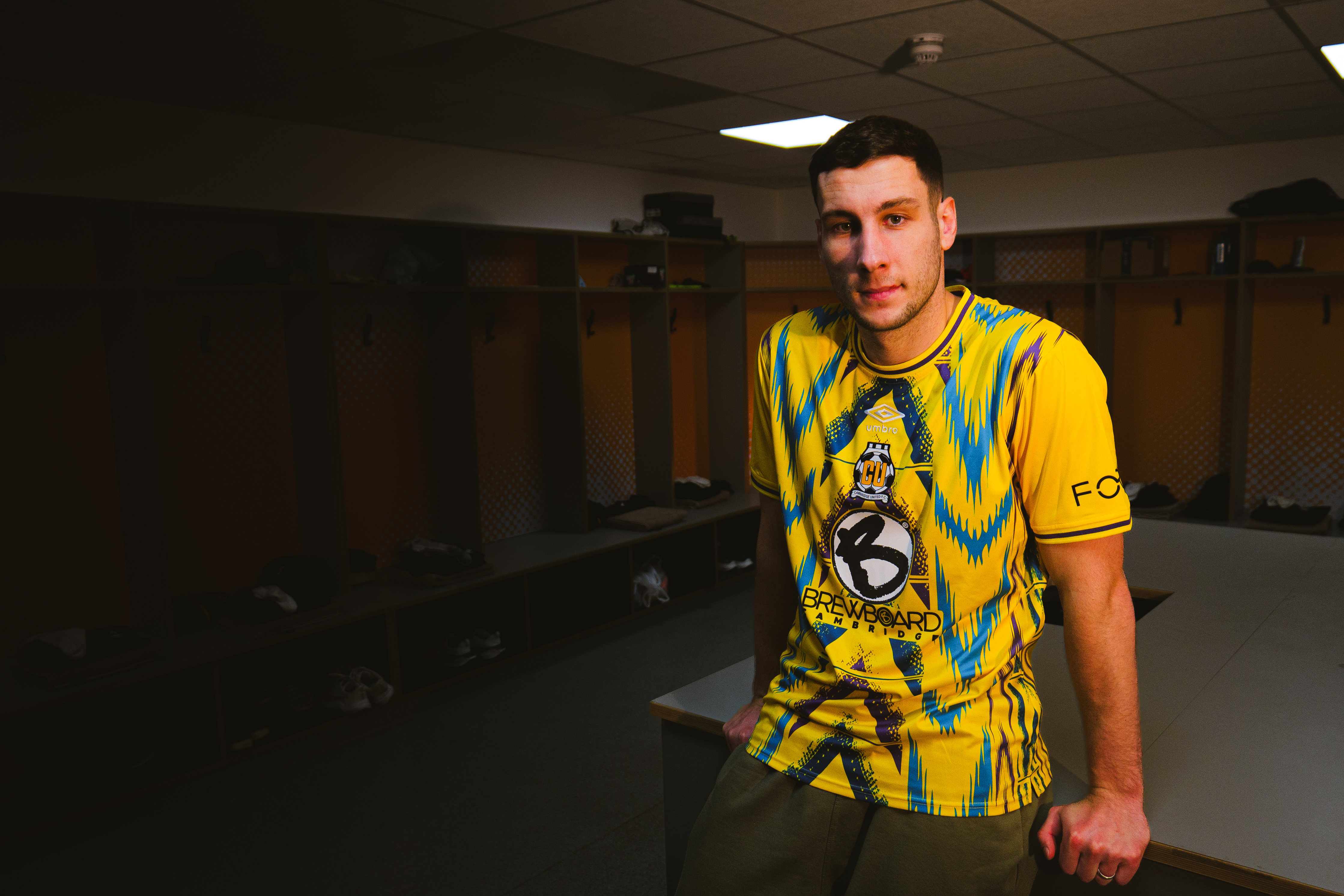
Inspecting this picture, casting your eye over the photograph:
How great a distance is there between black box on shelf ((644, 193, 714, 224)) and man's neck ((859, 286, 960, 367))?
4.07 metres

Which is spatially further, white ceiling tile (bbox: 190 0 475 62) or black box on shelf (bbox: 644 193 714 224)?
black box on shelf (bbox: 644 193 714 224)

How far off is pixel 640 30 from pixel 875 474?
1.91 metres

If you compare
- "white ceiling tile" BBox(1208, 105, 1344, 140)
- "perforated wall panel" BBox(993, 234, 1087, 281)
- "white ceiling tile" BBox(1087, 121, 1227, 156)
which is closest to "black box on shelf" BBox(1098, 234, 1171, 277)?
"perforated wall panel" BBox(993, 234, 1087, 281)

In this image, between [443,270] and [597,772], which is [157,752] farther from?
[443,270]

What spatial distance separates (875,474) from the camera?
4.03ft

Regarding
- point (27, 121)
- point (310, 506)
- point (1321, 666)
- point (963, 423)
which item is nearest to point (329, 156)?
point (27, 121)

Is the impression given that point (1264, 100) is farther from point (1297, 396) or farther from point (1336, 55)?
point (1297, 396)

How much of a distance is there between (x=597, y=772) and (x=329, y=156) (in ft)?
8.89

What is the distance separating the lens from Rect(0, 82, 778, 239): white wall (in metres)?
3.10

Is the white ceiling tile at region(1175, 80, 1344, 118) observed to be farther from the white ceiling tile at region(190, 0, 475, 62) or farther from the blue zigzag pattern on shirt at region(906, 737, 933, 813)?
the blue zigzag pattern on shirt at region(906, 737, 933, 813)

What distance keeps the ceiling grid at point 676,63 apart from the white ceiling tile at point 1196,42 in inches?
0.4

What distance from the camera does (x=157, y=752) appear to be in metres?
3.08

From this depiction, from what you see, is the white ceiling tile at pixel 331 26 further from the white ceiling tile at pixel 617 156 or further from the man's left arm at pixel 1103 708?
the man's left arm at pixel 1103 708

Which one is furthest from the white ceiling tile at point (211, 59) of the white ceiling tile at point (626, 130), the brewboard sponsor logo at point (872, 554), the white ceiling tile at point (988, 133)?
the white ceiling tile at point (988, 133)
